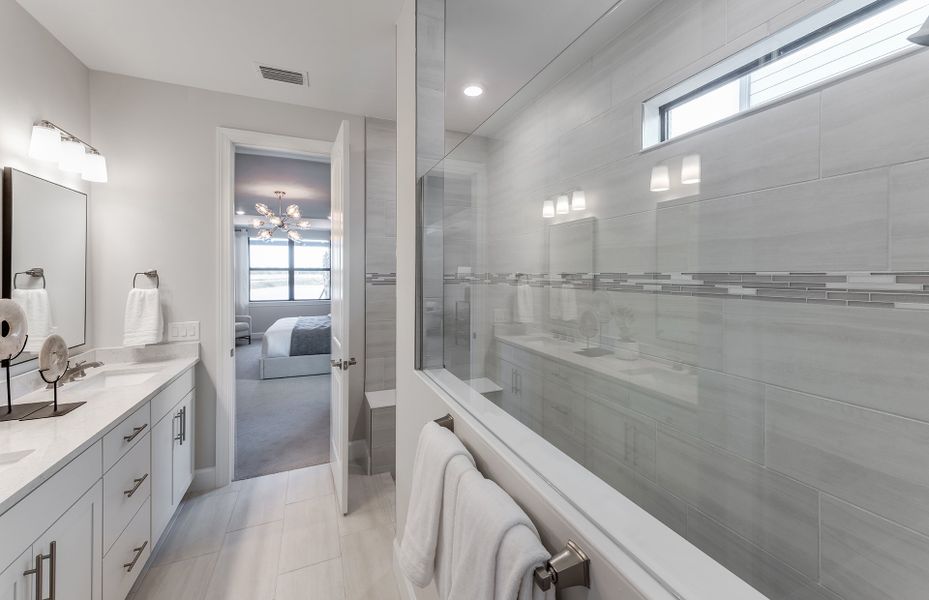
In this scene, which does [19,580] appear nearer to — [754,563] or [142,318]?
[142,318]

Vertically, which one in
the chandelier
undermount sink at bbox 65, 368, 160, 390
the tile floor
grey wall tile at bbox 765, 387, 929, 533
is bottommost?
the tile floor

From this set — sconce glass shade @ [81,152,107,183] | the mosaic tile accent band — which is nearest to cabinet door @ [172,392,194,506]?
sconce glass shade @ [81,152,107,183]

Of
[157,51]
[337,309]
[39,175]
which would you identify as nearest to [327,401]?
[337,309]

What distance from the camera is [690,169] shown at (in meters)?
0.89

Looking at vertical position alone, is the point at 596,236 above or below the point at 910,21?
below

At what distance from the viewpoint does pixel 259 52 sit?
1990 mm

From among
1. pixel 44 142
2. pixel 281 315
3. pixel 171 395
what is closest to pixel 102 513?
pixel 171 395

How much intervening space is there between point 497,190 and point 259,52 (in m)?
1.59

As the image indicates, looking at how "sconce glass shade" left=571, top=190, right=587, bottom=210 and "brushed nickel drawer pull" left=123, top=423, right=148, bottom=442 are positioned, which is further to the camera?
"brushed nickel drawer pull" left=123, top=423, right=148, bottom=442

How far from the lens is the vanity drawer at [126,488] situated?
1.37 m

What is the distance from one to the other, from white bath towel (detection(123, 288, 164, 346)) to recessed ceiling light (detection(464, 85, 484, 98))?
2.13m

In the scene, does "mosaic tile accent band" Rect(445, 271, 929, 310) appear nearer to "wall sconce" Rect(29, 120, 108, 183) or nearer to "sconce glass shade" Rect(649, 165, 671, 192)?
"sconce glass shade" Rect(649, 165, 671, 192)

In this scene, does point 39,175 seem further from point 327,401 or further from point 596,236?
point 327,401

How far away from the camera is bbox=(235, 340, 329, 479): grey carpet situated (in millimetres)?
2783
